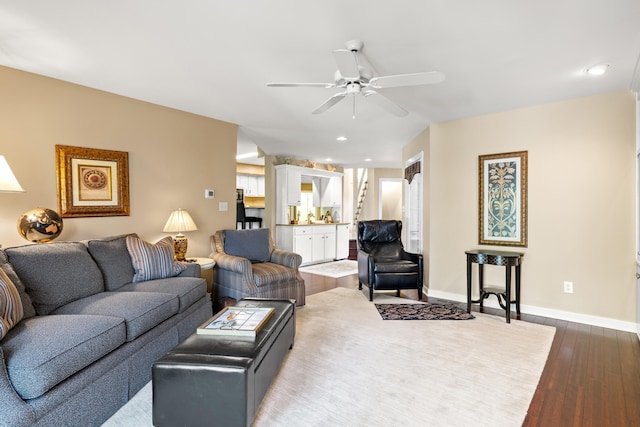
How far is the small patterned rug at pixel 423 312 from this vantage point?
3701mm

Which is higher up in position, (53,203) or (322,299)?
(53,203)

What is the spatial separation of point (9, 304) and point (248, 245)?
8.28 feet

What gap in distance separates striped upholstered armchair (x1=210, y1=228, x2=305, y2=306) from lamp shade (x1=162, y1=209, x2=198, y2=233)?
19.8 inches

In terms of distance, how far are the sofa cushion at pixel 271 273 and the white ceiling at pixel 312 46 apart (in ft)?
6.10

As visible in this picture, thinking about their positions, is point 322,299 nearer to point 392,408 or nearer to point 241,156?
point 392,408

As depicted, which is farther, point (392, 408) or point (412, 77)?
point (412, 77)

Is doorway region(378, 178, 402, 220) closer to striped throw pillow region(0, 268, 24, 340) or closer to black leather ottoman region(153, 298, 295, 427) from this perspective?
black leather ottoman region(153, 298, 295, 427)

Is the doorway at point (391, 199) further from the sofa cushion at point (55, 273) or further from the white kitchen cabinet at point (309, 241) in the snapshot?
the sofa cushion at point (55, 273)

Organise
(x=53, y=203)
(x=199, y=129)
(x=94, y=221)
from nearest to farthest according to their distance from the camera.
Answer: (x=53, y=203)
(x=94, y=221)
(x=199, y=129)

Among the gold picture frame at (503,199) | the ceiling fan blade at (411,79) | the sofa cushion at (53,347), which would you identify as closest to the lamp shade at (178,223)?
the sofa cushion at (53,347)

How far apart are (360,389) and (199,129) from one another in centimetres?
353

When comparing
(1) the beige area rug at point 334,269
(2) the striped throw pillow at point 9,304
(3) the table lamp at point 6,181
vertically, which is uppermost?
(3) the table lamp at point 6,181

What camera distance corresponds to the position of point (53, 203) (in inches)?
123

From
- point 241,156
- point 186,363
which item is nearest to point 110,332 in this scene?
point 186,363
